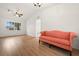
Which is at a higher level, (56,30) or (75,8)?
(75,8)

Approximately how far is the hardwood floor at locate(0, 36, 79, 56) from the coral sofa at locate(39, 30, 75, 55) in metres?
0.11

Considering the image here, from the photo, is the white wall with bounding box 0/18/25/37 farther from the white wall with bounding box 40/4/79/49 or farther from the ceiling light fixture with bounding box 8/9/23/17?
the white wall with bounding box 40/4/79/49

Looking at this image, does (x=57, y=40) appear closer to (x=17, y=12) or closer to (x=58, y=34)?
(x=58, y=34)

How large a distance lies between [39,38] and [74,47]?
80 cm

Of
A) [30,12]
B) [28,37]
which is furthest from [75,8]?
[28,37]

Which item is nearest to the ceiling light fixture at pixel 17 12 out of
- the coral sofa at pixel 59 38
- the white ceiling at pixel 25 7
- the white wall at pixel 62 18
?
the white ceiling at pixel 25 7

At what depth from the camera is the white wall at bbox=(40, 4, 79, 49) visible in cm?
250

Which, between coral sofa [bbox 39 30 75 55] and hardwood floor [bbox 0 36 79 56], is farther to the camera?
hardwood floor [bbox 0 36 79 56]

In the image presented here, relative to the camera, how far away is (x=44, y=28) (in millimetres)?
2686

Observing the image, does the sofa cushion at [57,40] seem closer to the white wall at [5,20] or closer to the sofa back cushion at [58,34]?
the sofa back cushion at [58,34]

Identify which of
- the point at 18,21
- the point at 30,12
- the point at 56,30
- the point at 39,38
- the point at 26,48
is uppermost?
the point at 30,12

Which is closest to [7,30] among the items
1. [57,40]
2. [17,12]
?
[17,12]

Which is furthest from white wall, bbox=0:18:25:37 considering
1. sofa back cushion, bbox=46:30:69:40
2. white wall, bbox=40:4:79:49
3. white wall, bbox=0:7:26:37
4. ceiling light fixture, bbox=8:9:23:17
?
sofa back cushion, bbox=46:30:69:40

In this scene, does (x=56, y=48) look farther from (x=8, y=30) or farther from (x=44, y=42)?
(x=8, y=30)
